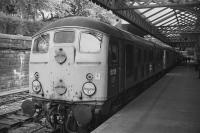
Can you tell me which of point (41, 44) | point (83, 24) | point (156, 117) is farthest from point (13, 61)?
point (156, 117)

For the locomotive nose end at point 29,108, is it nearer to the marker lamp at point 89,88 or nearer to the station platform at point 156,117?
the marker lamp at point 89,88

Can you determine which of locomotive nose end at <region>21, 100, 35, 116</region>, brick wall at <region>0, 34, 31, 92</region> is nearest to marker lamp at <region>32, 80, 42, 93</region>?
locomotive nose end at <region>21, 100, 35, 116</region>

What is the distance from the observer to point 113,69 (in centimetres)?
738

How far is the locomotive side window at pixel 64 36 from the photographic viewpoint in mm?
7067

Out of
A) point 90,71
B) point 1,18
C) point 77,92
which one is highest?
point 1,18

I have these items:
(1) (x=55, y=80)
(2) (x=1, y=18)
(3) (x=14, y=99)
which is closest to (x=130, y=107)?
(1) (x=55, y=80)

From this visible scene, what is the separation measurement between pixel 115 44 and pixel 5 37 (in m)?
6.99

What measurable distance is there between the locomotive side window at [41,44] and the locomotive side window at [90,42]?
3.62 feet

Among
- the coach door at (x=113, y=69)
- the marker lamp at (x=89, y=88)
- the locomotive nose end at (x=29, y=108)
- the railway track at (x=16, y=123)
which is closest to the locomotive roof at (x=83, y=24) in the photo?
the coach door at (x=113, y=69)

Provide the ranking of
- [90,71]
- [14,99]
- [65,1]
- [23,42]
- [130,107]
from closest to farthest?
[90,71], [130,107], [14,99], [23,42], [65,1]

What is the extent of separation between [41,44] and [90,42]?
4.94 ft

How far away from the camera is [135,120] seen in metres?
7.05

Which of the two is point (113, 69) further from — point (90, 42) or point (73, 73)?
point (73, 73)

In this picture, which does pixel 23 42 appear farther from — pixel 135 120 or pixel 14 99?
pixel 135 120
